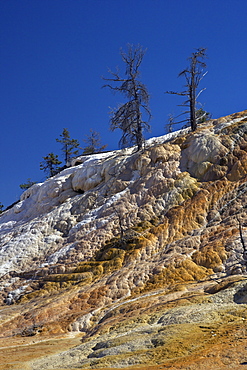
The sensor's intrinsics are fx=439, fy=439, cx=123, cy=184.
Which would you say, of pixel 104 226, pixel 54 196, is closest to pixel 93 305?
pixel 104 226

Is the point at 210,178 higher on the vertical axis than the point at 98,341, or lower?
higher

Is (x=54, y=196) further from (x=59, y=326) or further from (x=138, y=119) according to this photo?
(x=59, y=326)

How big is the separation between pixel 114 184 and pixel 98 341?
19108 mm

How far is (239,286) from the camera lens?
1456 centimetres

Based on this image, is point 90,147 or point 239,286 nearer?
point 239,286

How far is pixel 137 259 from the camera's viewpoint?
2352 centimetres

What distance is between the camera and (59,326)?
19.4 meters

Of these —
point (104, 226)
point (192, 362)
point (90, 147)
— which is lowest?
point (192, 362)

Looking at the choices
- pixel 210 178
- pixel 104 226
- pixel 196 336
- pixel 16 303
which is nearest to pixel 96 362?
pixel 196 336

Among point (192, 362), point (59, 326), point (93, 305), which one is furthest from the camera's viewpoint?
point (93, 305)

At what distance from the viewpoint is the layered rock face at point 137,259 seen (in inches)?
476

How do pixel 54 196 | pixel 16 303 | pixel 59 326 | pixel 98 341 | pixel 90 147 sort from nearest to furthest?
pixel 98 341
pixel 59 326
pixel 16 303
pixel 54 196
pixel 90 147

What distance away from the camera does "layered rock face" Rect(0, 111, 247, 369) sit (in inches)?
476

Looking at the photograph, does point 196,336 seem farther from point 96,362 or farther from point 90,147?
point 90,147
